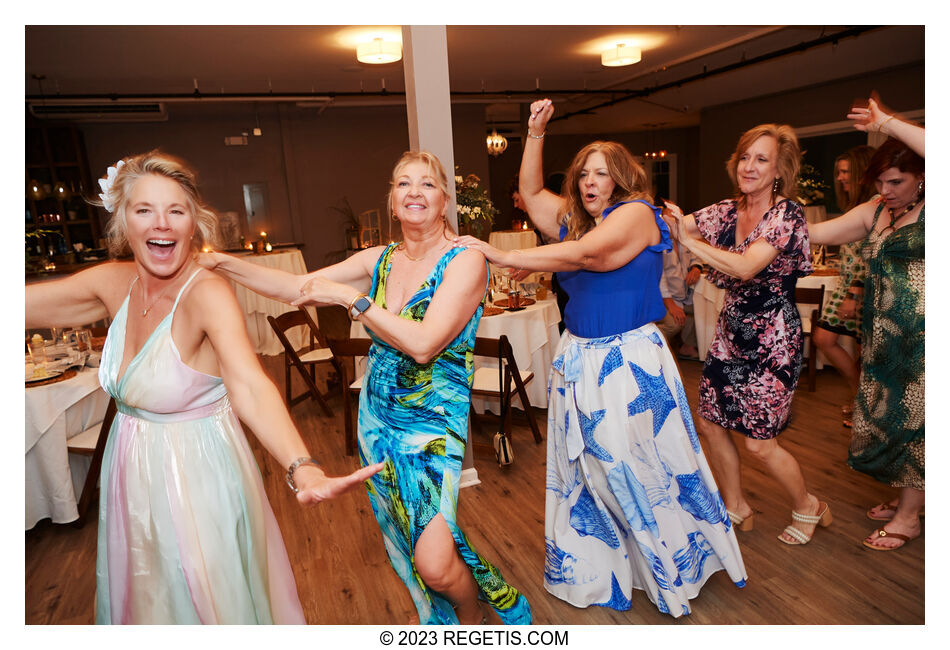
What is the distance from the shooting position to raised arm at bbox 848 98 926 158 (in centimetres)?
202

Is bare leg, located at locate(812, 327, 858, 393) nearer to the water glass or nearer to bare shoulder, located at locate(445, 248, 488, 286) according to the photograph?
bare shoulder, located at locate(445, 248, 488, 286)

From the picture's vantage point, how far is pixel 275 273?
5.79ft

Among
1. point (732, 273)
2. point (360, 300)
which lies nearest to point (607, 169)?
point (732, 273)

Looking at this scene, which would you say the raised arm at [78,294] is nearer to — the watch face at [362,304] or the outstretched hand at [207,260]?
the outstretched hand at [207,260]

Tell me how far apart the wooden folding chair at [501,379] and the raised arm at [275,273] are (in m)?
1.31

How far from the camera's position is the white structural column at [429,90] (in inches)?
110

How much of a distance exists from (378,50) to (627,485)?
5.62 m

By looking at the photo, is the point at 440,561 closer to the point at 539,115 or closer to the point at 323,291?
the point at 323,291

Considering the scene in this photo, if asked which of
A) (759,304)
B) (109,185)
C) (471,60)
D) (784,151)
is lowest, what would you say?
(759,304)

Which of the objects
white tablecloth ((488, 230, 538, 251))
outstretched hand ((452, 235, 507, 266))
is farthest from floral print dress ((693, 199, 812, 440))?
white tablecloth ((488, 230, 538, 251))

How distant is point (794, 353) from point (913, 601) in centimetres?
95

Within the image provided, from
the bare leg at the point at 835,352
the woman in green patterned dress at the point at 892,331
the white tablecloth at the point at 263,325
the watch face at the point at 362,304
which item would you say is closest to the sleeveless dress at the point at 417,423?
the watch face at the point at 362,304

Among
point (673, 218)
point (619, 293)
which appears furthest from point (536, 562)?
point (673, 218)
